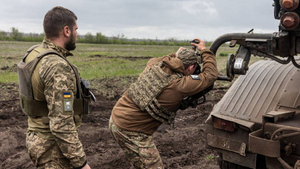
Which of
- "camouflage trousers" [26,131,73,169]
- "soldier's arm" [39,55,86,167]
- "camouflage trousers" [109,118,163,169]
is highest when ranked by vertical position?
"soldier's arm" [39,55,86,167]

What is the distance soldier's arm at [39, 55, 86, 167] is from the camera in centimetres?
264

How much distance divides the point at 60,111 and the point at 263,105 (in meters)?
1.99

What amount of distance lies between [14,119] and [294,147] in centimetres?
594

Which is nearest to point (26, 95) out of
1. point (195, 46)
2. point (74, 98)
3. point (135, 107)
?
point (74, 98)

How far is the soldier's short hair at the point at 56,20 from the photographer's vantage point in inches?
112

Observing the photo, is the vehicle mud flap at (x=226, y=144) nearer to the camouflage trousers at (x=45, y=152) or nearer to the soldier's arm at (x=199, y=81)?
the soldier's arm at (x=199, y=81)

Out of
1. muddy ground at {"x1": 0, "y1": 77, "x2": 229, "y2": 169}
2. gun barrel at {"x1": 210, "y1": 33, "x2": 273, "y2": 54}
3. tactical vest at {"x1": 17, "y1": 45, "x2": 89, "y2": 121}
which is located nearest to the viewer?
tactical vest at {"x1": 17, "y1": 45, "x2": 89, "y2": 121}

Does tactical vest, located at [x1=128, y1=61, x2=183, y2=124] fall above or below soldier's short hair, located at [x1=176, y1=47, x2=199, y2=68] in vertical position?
below

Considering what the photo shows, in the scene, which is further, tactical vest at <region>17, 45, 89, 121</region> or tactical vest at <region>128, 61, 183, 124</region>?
tactical vest at <region>128, 61, 183, 124</region>

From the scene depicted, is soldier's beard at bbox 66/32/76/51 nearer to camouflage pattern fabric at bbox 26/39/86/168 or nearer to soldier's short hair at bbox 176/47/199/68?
camouflage pattern fabric at bbox 26/39/86/168

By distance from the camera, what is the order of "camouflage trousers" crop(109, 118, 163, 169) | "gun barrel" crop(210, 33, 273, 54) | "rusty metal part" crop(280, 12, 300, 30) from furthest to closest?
"camouflage trousers" crop(109, 118, 163, 169) → "gun barrel" crop(210, 33, 273, 54) → "rusty metal part" crop(280, 12, 300, 30)

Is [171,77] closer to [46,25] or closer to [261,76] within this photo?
[261,76]

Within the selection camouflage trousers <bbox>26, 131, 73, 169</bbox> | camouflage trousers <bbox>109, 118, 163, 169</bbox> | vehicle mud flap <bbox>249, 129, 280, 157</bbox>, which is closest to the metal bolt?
vehicle mud flap <bbox>249, 129, 280, 157</bbox>

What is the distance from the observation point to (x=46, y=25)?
9.46 feet
